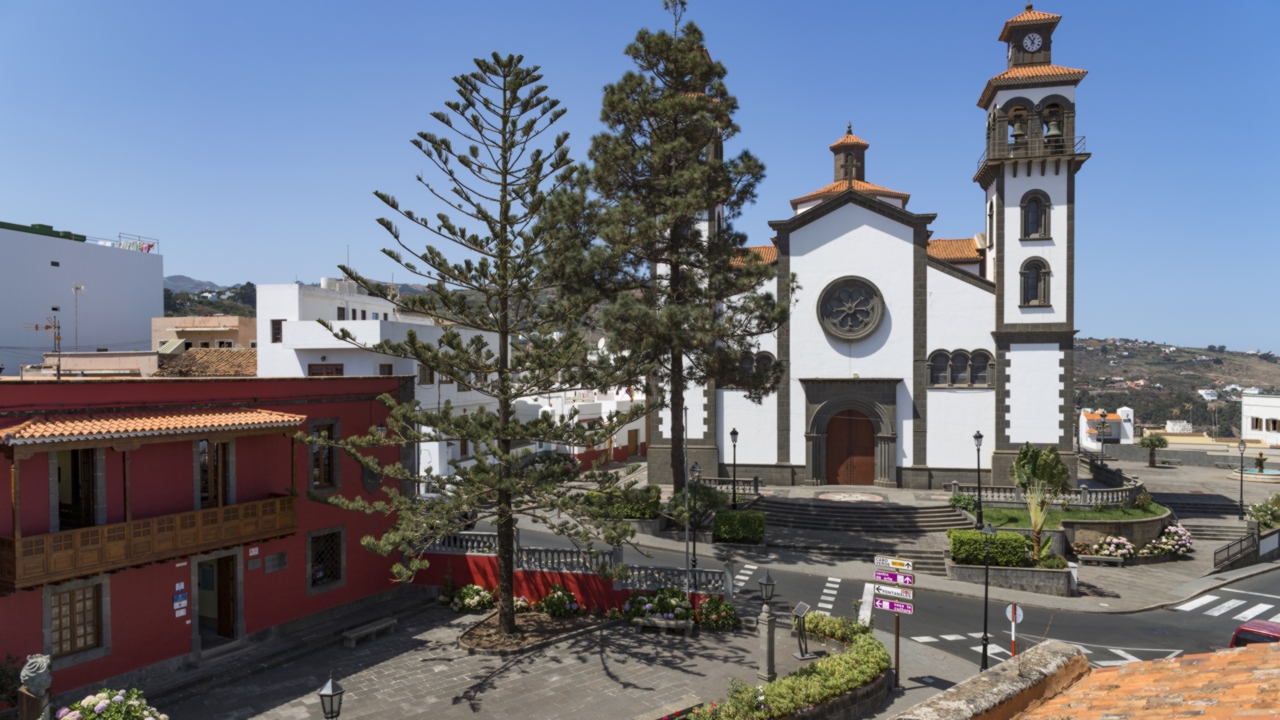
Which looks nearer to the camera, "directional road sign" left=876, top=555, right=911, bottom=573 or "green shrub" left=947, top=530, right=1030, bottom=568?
"directional road sign" left=876, top=555, right=911, bottom=573

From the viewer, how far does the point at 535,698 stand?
48.0ft

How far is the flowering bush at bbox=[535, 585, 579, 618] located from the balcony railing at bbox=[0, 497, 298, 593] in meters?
6.29

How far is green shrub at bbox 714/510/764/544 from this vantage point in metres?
26.3

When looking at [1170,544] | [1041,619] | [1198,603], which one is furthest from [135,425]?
[1170,544]

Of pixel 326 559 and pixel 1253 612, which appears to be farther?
pixel 1253 612

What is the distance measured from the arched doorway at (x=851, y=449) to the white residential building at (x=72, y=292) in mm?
33166

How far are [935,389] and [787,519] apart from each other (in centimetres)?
885

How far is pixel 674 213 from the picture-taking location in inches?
948

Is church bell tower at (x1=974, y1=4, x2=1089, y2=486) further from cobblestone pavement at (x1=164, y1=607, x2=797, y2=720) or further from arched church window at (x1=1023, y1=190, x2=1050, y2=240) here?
cobblestone pavement at (x1=164, y1=607, x2=797, y2=720)

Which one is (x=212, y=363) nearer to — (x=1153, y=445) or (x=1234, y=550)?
(x=1234, y=550)

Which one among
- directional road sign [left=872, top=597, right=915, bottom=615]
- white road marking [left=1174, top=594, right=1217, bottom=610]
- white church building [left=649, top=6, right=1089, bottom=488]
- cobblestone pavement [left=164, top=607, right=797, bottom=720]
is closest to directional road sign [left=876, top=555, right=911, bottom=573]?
directional road sign [left=872, top=597, right=915, bottom=615]

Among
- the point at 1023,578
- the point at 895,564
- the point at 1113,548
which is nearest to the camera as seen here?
the point at 895,564

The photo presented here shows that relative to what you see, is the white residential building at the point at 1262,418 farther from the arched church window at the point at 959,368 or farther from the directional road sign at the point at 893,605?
the directional road sign at the point at 893,605

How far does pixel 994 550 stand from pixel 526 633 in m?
14.7
